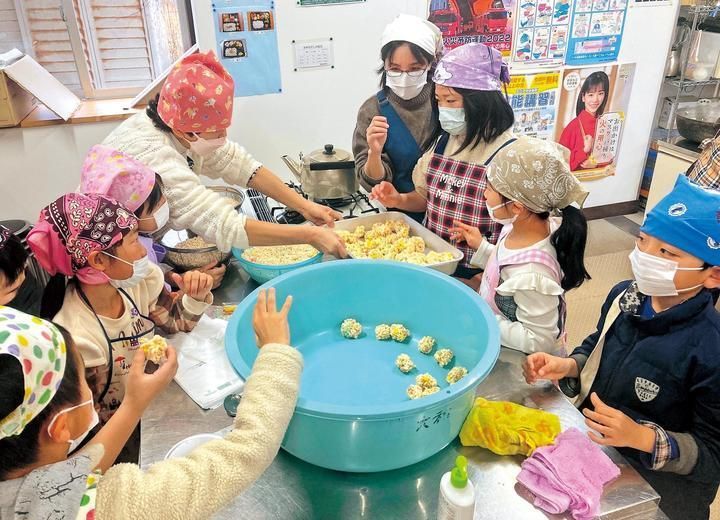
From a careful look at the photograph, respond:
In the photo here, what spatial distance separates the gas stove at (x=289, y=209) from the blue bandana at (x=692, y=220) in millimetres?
1099

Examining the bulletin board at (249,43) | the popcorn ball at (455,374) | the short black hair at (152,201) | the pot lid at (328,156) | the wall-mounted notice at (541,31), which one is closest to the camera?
the popcorn ball at (455,374)

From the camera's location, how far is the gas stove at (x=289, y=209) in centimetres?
193

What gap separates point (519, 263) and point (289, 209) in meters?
0.94

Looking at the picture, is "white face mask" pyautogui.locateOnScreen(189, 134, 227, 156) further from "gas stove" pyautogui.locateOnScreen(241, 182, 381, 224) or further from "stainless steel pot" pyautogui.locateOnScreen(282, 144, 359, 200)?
"stainless steel pot" pyautogui.locateOnScreen(282, 144, 359, 200)

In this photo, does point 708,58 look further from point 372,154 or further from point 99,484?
point 99,484

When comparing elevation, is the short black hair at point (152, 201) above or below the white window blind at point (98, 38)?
below

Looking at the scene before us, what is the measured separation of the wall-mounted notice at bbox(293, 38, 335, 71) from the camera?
2.69 m

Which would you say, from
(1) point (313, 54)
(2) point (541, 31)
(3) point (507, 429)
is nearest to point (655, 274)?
(3) point (507, 429)

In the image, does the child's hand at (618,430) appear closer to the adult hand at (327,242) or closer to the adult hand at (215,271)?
the adult hand at (327,242)

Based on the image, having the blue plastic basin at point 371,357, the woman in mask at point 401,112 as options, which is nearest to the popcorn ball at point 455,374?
the blue plastic basin at point 371,357

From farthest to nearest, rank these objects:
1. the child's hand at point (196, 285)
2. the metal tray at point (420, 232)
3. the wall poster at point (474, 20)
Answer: the wall poster at point (474, 20) < the metal tray at point (420, 232) < the child's hand at point (196, 285)

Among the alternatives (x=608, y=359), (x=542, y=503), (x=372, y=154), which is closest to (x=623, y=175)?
(x=372, y=154)

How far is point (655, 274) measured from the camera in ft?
3.57

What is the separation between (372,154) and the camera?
188 cm
